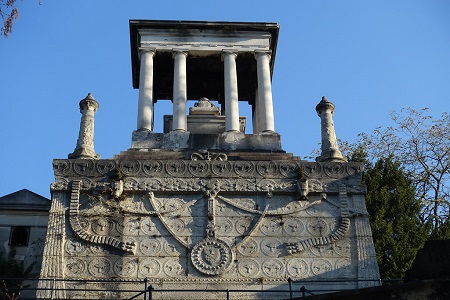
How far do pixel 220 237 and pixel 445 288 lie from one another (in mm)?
6902

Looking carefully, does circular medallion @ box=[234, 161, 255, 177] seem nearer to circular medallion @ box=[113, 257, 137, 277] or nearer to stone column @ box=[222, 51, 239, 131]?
stone column @ box=[222, 51, 239, 131]

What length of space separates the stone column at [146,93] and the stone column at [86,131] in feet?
6.96

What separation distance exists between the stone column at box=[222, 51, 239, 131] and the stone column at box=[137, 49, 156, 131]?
230cm

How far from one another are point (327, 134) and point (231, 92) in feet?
12.8

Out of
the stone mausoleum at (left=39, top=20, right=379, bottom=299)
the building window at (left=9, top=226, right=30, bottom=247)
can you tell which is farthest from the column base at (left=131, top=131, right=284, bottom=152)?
the building window at (left=9, top=226, right=30, bottom=247)

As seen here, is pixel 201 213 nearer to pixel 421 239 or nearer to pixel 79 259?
pixel 79 259

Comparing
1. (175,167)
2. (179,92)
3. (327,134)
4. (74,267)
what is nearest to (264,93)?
(179,92)

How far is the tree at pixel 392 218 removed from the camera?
21953 mm

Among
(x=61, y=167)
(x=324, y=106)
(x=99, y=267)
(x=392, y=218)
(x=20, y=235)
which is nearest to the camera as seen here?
(x=99, y=267)

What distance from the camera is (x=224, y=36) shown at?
75.8ft

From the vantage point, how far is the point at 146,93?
21625 millimetres

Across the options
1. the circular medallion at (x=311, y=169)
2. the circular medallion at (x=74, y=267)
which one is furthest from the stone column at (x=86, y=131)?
the circular medallion at (x=311, y=169)

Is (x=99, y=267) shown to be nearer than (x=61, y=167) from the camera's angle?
Yes

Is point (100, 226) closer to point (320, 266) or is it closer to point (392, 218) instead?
point (320, 266)
